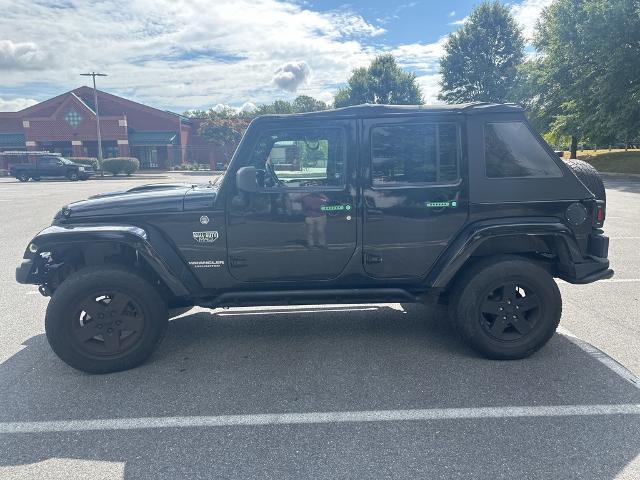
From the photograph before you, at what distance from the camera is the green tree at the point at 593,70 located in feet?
68.3

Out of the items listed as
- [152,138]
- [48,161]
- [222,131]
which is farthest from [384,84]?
[48,161]

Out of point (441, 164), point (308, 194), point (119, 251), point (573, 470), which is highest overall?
point (441, 164)

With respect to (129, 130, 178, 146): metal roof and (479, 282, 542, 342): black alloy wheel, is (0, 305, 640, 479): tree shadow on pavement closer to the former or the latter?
(479, 282, 542, 342): black alloy wheel

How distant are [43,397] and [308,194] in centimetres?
245

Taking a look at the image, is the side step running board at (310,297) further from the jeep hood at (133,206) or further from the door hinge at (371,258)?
the jeep hood at (133,206)

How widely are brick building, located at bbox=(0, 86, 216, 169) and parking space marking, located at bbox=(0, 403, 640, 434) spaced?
41.0 m

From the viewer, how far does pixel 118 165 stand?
33.8 meters

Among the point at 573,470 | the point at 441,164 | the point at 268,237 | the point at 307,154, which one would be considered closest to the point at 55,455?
the point at 268,237

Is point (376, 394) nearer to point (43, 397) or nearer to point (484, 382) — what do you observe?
point (484, 382)

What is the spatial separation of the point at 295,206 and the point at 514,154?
185cm

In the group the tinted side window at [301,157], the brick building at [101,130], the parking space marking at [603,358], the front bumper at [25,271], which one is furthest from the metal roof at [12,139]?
the parking space marking at [603,358]

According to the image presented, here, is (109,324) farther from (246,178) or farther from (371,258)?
(371,258)

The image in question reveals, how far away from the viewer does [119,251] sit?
357 cm

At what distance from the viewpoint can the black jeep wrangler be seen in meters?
3.37
